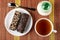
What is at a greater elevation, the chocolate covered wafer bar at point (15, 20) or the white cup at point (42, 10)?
the white cup at point (42, 10)

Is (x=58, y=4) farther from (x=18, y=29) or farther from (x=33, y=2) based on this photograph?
(x=18, y=29)

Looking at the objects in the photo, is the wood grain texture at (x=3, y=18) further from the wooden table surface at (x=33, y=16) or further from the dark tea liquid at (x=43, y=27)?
the dark tea liquid at (x=43, y=27)

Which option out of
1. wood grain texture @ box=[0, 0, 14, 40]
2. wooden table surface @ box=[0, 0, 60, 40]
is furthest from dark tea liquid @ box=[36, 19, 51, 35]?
wood grain texture @ box=[0, 0, 14, 40]

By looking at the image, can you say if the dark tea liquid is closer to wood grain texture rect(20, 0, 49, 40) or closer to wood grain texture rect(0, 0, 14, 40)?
wood grain texture rect(20, 0, 49, 40)

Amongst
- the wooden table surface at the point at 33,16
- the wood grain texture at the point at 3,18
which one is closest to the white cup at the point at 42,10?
the wooden table surface at the point at 33,16

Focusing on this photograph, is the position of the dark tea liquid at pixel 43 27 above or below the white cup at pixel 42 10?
below

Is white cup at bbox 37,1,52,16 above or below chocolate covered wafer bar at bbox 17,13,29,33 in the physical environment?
above

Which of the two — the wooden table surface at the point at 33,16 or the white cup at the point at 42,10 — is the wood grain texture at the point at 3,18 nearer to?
the wooden table surface at the point at 33,16

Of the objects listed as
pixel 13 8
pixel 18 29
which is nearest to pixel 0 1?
pixel 13 8

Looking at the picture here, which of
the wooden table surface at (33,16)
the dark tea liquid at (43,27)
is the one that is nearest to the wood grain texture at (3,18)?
the wooden table surface at (33,16)
